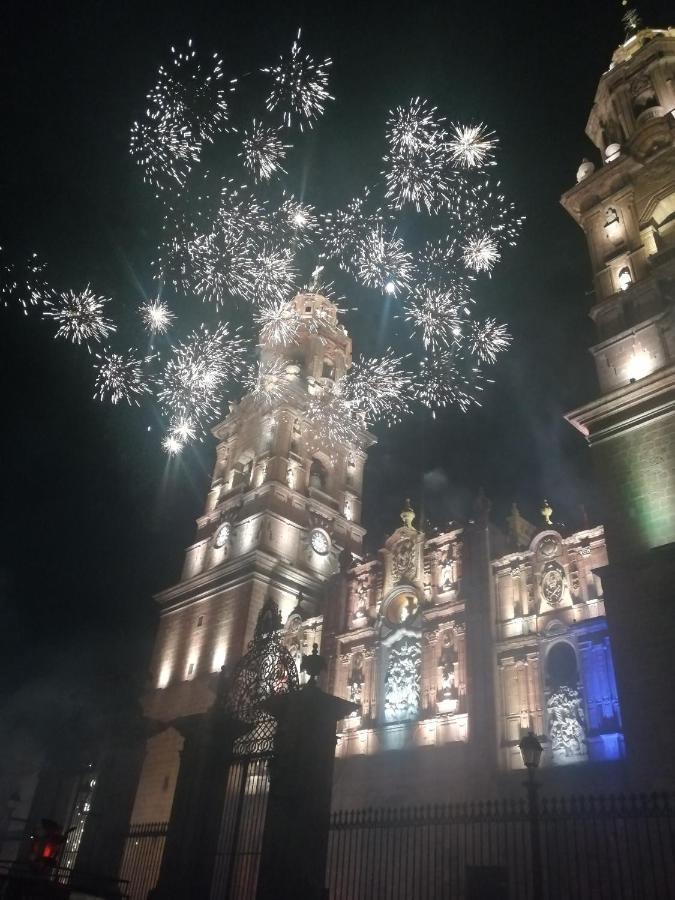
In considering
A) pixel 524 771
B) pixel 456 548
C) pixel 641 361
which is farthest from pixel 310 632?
pixel 641 361

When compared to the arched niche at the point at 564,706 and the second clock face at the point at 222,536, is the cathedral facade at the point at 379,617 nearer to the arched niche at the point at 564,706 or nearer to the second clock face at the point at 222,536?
the arched niche at the point at 564,706

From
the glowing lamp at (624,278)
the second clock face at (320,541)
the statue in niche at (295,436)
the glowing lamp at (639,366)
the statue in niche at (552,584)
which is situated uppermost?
the statue in niche at (295,436)

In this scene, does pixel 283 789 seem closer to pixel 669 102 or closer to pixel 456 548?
pixel 456 548

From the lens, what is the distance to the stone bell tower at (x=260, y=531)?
3953 cm

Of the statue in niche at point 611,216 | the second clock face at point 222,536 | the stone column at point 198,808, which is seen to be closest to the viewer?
the stone column at point 198,808

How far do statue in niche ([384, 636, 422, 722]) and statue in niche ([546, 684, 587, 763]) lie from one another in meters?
6.81

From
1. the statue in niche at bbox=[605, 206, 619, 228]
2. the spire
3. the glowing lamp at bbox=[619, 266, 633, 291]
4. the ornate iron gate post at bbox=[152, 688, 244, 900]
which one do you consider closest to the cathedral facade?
the ornate iron gate post at bbox=[152, 688, 244, 900]

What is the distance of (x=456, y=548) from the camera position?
111ft

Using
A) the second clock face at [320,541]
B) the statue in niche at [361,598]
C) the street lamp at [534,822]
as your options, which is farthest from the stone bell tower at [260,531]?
the street lamp at [534,822]

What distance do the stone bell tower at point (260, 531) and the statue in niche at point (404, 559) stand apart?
6159 millimetres

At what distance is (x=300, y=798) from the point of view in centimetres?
1418

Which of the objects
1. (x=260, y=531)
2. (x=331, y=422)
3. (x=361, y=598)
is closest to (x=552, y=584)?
(x=361, y=598)

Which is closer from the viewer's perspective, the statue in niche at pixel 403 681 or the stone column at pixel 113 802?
the stone column at pixel 113 802

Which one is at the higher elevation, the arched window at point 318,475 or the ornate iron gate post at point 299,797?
the arched window at point 318,475
